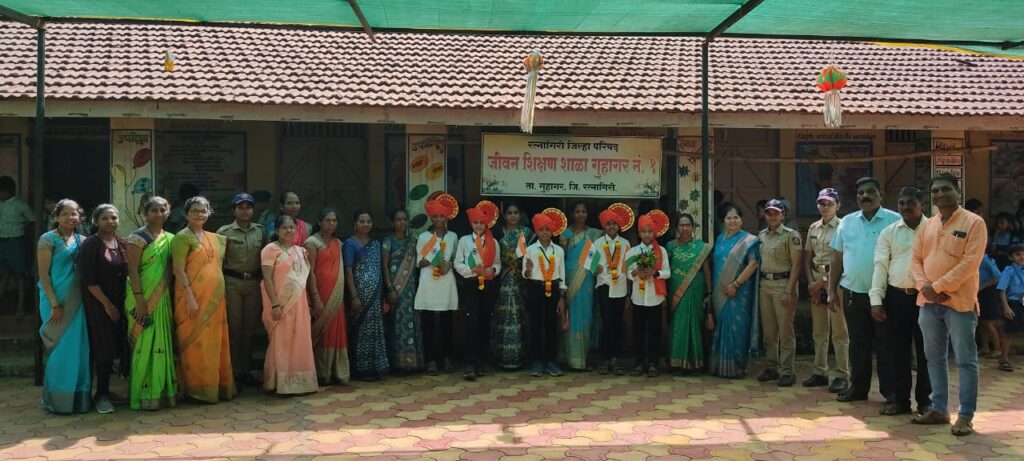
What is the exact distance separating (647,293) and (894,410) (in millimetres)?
2243

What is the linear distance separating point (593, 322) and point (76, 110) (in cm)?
531

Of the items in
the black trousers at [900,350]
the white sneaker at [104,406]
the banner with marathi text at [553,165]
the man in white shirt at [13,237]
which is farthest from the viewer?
the man in white shirt at [13,237]

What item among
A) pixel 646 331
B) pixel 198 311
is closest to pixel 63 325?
pixel 198 311

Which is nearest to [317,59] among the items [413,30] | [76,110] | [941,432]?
[76,110]

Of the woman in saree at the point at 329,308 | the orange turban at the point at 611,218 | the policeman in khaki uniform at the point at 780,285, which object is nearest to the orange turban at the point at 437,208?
the woman in saree at the point at 329,308

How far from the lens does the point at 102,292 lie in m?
5.90

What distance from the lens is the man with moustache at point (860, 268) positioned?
5992mm

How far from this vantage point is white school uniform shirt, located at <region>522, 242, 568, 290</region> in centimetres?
717

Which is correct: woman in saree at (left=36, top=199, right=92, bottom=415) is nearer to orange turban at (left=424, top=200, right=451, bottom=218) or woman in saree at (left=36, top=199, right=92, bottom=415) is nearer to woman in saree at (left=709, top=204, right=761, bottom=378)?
orange turban at (left=424, top=200, right=451, bottom=218)

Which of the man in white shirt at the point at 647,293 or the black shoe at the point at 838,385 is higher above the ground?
the man in white shirt at the point at 647,293

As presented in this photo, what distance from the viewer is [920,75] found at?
9852mm

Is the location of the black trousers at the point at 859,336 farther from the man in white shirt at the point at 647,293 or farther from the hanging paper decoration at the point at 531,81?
the hanging paper decoration at the point at 531,81

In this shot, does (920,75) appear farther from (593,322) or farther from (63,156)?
(63,156)

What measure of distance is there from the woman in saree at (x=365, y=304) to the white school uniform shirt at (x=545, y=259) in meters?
1.31
